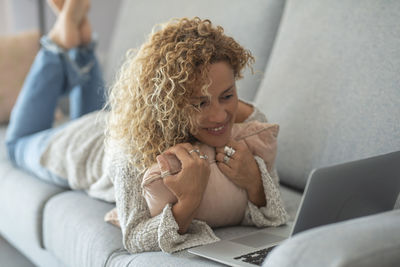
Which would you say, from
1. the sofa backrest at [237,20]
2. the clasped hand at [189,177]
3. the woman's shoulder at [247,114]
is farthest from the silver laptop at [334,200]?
the sofa backrest at [237,20]

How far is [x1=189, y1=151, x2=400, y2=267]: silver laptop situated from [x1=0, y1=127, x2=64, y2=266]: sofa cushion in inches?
27.2

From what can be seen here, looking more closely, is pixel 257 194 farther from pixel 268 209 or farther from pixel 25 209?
pixel 25 209

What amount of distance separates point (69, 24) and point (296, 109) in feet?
3.26

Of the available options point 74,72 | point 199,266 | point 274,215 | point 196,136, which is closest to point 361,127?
point 274,215

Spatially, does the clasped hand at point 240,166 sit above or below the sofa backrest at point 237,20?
below

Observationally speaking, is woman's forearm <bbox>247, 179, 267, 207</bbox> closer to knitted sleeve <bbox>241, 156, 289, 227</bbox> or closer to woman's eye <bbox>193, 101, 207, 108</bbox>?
knitted sleeve <bbox>241, 156, 289, 227</bbox>

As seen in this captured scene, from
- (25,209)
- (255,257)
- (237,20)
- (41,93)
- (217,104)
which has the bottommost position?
(25,209)

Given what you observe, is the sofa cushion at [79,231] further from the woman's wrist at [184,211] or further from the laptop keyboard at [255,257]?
the laptop keyboard at [255,257]

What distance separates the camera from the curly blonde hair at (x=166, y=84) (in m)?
0.97

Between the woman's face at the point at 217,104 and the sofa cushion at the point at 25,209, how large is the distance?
26.3 inches

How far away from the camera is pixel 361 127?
3.87ft

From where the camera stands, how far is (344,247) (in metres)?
0.60

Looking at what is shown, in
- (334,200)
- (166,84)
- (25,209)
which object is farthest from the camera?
(25,209)

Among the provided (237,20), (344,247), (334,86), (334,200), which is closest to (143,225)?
(334,200)
